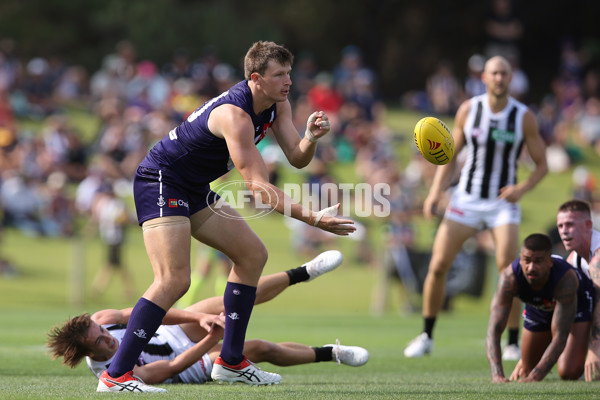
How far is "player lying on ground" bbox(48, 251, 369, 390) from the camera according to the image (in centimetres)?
636

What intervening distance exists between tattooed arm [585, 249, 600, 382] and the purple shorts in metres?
3.06

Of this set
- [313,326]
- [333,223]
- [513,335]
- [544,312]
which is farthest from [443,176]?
[313,326]

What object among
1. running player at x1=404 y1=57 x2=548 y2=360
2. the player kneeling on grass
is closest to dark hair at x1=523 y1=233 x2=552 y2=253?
the player kneeling on grass

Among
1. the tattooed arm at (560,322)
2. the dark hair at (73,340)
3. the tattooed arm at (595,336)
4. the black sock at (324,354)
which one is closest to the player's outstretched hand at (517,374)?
the tattooed arm at (560,322)

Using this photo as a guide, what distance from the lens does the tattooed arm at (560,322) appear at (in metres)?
6.57

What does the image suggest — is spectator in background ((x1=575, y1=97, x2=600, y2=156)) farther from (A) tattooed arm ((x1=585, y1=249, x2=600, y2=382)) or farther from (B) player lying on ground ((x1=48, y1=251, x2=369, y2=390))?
(B) player lying on ground ((x1=48, y1=251, x2=369, y2=390))

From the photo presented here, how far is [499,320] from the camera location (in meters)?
6.79

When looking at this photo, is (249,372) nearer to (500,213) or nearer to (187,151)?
(187,151)

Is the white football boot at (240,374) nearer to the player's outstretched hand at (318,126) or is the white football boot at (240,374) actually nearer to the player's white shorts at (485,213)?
the player's outstretched hand at (318,126)

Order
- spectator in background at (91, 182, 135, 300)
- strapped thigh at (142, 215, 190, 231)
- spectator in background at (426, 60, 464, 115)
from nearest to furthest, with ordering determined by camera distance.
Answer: strapped thigh at (142, 215, 190, 231), spectator in background at (91, 182, 135, 300), spectator in background at (426, 60, 464, 115)

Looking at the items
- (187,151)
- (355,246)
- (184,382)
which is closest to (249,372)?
(184,382)

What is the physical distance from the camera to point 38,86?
2517cm

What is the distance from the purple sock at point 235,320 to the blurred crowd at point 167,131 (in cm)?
1020

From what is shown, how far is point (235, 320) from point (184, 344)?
0.76 meters
